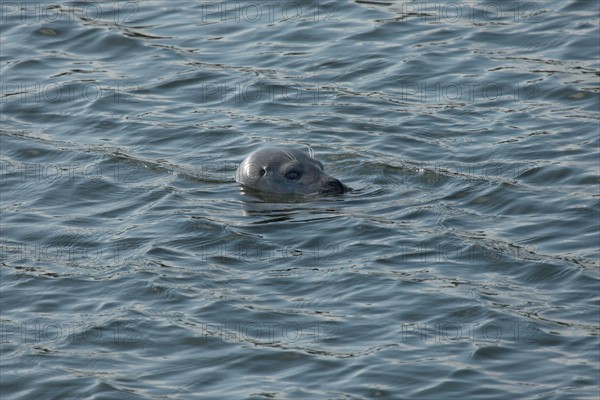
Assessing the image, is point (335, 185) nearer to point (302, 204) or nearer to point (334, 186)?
point (334, 186)

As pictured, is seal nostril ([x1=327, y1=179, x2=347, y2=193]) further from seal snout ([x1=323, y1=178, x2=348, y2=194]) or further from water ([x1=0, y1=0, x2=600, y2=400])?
water ([x1=0, y1=0, x2=600, y2=400])

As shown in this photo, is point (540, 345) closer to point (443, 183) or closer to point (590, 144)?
point (443, 183)

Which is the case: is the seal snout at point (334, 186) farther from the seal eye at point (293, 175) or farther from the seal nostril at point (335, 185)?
the seal eye at point (293, 175)

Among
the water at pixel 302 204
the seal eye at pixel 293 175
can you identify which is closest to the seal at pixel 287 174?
the seal eye at pixel 293 175

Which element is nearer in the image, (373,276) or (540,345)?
(540,345)

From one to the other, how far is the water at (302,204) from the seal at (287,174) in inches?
10.9

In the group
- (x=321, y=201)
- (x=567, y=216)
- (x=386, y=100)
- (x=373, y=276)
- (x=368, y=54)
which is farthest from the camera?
(x=368, y=54)

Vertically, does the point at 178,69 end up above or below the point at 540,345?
above

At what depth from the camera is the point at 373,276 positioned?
12.0 m

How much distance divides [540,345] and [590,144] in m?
4.84

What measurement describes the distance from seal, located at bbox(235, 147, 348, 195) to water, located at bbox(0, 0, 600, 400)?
0.90 ft

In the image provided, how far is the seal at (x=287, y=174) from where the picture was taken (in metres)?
14.1

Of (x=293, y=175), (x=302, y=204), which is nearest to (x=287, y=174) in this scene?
(x=293, y=175)

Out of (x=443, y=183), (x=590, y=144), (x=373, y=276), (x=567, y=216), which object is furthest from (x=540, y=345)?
(x=590, y=144)
